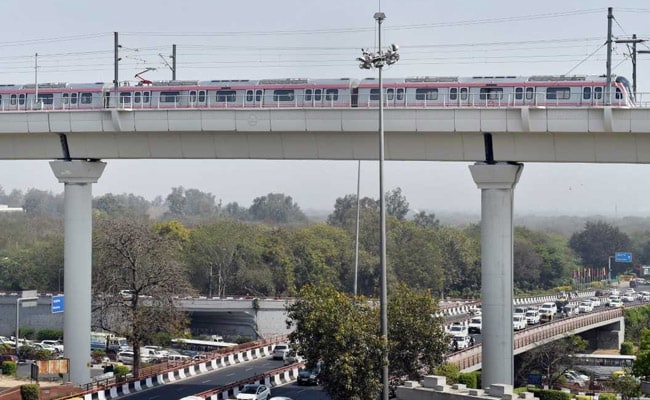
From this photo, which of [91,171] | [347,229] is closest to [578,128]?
[91,171]

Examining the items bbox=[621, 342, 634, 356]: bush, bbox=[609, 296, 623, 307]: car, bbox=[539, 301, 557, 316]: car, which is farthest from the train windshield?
bbox=[609, 296, 623, 307]: car

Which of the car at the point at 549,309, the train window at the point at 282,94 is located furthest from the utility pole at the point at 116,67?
the car at the point at 549,309

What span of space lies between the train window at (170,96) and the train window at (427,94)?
1146 centimetres

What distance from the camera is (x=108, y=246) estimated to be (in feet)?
193

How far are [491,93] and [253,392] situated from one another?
15610mm

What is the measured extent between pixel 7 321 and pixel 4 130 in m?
49.9

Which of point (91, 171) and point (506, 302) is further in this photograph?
point (91, 171)

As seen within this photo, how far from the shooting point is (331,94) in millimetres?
48500

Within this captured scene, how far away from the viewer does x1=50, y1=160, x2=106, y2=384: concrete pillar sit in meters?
46.2

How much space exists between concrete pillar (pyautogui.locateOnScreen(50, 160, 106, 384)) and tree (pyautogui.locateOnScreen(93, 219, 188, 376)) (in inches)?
344

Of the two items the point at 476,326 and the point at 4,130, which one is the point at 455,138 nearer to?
the point at 4,130

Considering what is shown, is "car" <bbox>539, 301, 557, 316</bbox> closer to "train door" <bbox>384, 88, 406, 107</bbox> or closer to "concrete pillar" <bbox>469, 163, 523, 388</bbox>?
"train door" <bbox>384, 88, 406, 107</bbox>

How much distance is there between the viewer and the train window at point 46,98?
2137 inches

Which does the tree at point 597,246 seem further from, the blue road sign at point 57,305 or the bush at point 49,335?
the blue road sign at point 57,305
